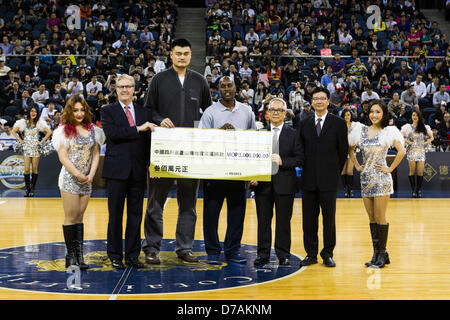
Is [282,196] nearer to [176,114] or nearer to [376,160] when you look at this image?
[376,160]

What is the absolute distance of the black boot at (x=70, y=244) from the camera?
17.9 ft

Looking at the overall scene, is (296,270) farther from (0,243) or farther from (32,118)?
(32,118)

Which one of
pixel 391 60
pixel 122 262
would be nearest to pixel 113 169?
pixel 122 262

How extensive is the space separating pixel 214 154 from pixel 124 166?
86cm

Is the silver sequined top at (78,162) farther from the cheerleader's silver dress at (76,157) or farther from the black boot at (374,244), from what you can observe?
the black boot at (374,244)

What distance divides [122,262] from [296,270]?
1.65 metres

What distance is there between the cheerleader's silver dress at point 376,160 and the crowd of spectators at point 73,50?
8.66 m

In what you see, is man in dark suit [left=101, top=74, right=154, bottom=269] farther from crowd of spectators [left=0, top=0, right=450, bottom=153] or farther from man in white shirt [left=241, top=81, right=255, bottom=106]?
man in white shirt [left=241, top=81, right=255, bottom=106]

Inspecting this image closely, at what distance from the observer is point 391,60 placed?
1591 centimetres

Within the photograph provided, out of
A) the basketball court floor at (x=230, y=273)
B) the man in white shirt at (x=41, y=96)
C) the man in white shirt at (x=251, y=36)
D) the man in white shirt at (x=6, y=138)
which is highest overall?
the man in white shirt at (x=251, y=36)

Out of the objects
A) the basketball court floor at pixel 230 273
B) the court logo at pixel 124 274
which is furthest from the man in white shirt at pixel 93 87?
the court logo at pixel 124 274

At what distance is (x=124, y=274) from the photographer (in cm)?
521

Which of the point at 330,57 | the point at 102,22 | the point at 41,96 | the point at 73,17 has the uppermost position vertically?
the point at 73,17

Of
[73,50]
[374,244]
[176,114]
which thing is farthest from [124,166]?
[73,50]
